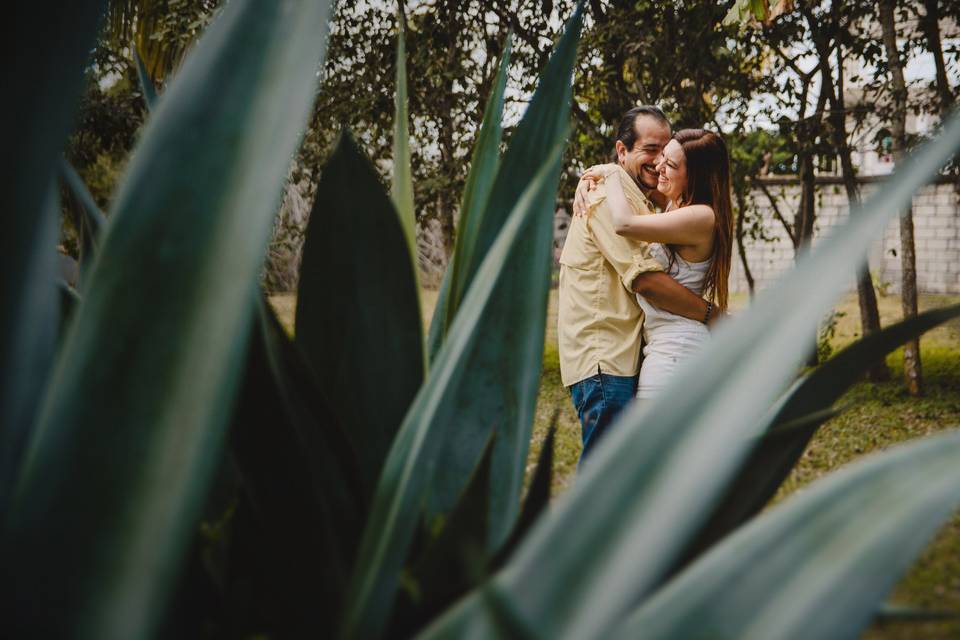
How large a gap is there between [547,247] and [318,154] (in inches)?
260

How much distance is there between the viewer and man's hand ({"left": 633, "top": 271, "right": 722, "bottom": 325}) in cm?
220

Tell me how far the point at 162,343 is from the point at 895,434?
17.4ft

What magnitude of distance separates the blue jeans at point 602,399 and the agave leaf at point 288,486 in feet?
5.48

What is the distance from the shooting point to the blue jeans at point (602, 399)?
226 cm

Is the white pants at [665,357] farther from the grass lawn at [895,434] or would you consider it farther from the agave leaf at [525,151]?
the agave leaf at [525,151]

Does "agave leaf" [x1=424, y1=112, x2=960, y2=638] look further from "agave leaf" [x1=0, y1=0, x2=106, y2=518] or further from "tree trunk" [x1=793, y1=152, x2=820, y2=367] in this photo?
"tree trunk" [x1=793, y1=152, x2=820, y2=367]

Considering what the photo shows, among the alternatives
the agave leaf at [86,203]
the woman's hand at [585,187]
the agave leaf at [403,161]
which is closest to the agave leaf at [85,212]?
the agave leaf at [86,203]

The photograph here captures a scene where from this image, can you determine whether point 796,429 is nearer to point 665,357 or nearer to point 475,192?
point 475,192

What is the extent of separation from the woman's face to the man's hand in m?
0.30

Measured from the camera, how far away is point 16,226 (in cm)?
47

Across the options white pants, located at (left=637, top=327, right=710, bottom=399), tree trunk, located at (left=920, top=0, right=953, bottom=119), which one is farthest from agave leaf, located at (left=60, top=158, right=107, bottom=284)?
tree trunk, located at (left=920, top=0, right=953, bottom=119)

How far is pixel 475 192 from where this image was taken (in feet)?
3.22

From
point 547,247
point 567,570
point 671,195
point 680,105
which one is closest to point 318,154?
point 680,105

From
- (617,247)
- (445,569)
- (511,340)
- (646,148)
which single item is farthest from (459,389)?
(646,148)
